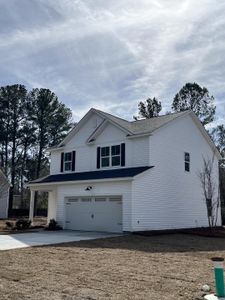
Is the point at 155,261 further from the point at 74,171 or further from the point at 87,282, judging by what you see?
the point at 74,171

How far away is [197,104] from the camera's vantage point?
3888 centimetres

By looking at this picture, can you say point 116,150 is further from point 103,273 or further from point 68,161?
point 103,273

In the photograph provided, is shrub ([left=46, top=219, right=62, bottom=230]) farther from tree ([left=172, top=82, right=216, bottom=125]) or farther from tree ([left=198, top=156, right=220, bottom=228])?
tree ([left=172, top=82, right=216, bottom=125])

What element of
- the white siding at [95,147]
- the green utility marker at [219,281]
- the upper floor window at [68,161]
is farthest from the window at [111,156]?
the green utility marker at [219,281]

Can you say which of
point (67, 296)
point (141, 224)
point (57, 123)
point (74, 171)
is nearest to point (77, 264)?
point (67, 296)

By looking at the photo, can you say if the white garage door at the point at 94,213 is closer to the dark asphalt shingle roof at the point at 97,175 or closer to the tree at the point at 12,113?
the dark asphalt shingle roof at the point at 97,175

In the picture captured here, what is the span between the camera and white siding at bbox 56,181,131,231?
65.9 ft

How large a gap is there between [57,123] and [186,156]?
982 inches

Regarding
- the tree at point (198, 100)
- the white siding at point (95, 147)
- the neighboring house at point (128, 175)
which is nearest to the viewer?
the neighboring house at point (128, 175)

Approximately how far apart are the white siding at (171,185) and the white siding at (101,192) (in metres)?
0.36

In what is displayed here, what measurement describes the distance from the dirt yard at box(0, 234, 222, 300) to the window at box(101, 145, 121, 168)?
421 inches

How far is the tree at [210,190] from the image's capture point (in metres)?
24.9

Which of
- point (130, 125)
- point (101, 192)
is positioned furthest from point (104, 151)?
point (101, 192)

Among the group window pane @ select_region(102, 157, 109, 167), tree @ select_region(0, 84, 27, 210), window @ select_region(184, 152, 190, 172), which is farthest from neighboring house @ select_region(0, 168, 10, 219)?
window @ select_region(184, 152, 190, 172)
